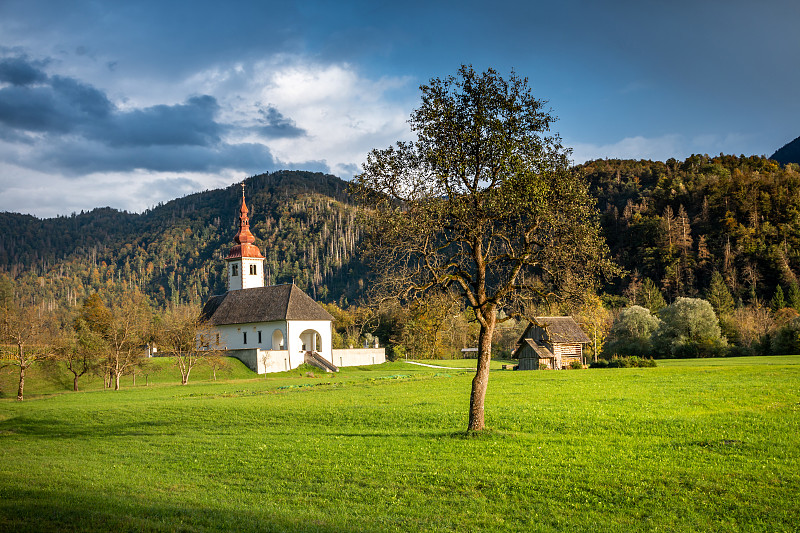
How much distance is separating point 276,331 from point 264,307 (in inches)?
152

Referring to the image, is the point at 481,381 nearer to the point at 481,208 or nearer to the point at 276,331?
the point at 481,208

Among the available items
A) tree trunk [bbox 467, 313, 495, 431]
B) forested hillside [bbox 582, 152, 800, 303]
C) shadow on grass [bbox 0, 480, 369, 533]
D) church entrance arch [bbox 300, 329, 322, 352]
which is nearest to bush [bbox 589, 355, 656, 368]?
church entrance arch [bbox 300, 329, 322, 352]

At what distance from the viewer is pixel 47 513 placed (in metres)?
9.90

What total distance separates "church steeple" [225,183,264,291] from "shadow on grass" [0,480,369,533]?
73.6 m

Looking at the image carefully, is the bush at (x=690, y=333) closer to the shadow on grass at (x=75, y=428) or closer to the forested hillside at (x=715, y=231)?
the forested hillside at (x=715, y=231)

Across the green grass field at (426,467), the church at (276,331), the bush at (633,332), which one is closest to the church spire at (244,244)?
the church at (276,331)

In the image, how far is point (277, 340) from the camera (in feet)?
239

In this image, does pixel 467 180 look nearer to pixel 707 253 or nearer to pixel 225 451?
pixel 225 451

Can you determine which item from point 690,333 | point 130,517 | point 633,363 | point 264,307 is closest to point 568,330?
point 633,363

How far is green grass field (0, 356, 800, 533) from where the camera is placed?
32.0ft

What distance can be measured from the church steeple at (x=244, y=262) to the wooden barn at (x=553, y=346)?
39.0m

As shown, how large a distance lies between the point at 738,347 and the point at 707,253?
45.9m

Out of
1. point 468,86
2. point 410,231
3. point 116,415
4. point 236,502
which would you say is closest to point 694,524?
point 236,502

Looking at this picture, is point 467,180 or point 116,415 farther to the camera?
point 116,415
